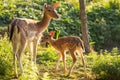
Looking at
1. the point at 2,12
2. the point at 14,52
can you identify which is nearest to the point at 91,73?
the point at 14,52

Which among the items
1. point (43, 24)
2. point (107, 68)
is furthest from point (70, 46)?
point (107, 68)

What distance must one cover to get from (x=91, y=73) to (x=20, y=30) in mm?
2576

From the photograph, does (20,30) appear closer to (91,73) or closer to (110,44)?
(91,73)

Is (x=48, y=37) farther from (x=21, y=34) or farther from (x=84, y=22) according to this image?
(x=84, y=22)

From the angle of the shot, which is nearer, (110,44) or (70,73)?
(70,73)

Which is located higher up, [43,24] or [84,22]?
[43,24]

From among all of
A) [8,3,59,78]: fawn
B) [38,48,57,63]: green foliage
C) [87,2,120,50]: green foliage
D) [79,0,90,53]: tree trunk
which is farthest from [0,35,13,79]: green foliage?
[87,2,120,50]: green foliage

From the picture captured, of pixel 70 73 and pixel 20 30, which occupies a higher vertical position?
pixel 20 30

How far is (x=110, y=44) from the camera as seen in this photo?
1858 centimetres

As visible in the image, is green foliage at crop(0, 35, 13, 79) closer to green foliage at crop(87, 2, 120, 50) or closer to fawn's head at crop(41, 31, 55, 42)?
fawn's head at crop(41, 31, 55, 42)

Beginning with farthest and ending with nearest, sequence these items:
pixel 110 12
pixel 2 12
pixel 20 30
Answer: pixel 110 12
pixel 2 12
pixel 20 30

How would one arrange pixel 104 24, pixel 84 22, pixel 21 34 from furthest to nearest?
pixel 104 24, pixel 84 22, pixel 21 34

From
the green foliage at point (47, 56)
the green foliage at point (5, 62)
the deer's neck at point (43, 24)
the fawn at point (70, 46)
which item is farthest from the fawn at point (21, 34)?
the green foliage at point (47, 56)

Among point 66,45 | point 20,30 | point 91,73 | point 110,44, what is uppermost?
point 20,30
